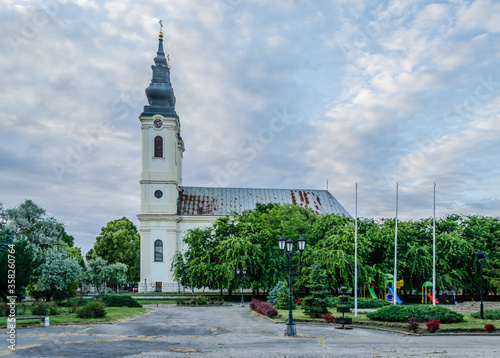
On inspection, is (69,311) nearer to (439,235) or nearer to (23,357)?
(23,357)

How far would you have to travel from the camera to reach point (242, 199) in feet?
213

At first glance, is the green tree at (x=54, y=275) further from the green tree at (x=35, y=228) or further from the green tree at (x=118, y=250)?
the green tree at (x=118, y=250)

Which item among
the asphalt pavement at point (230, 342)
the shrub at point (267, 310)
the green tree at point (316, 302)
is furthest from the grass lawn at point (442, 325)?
the shrub at point (267, 310)

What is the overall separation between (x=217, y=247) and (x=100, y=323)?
2063 cm

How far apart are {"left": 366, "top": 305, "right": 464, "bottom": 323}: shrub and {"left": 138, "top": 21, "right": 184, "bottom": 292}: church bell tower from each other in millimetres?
40283

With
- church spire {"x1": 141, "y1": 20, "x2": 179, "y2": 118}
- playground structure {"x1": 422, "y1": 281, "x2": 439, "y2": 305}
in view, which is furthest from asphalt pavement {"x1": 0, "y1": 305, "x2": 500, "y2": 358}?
church spire {"x1": 141, "y1": 20, "x2": 179, "y2": 118}

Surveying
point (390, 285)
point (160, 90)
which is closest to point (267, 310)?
point (390, 285)

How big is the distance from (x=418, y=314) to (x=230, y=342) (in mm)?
9611

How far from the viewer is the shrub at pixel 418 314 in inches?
808

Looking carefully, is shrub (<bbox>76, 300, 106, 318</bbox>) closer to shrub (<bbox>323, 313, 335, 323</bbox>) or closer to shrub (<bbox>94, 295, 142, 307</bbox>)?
shrub (<bbox>94, 295, 142, 307</bbox>)

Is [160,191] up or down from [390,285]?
up

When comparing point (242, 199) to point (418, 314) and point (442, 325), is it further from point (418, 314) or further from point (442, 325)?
point (442, 325)

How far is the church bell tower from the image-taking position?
5828 cm

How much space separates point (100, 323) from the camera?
21.9 metres
